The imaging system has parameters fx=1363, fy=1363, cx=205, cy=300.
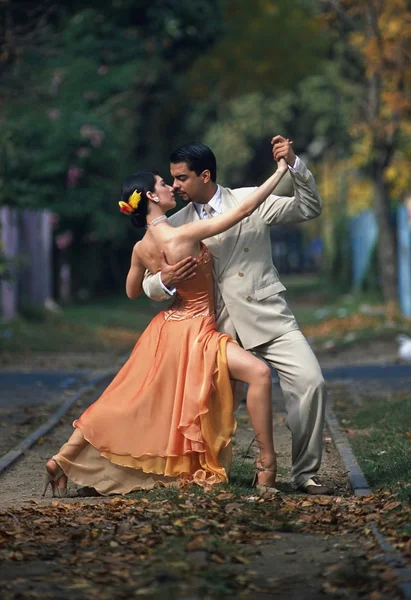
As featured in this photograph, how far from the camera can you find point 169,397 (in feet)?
25.6

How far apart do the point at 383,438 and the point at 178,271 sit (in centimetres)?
331

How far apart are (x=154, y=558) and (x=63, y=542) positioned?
0.66 m

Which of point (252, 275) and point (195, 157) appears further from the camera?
point (252, 275)

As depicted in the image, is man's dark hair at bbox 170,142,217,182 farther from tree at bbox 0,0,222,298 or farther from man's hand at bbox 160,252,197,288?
tree at bbox 0,0,222,298

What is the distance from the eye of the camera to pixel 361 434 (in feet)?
35.2

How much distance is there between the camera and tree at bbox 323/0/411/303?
24828mm

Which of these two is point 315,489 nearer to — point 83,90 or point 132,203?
point 132,203

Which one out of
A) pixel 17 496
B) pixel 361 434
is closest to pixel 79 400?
pixel 361 434

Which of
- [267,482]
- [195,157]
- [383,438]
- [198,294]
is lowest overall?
[383,438]

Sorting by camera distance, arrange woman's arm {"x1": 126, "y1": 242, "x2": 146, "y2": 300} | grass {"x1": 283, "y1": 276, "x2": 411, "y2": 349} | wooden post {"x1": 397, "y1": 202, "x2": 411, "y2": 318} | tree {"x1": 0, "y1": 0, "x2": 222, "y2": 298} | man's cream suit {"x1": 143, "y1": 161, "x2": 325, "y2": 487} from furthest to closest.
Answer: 1. wooden post {"x1": 397, "y1": 202, "x2": 411, "y2": 318}
2. grass {"x1": 283, "y1": 276, "x2": 411, "y2": 349}
3. tree {"x1": 0, "y1": 0, "x2": 222, "y2": 298}
4. woman's arm {"x1": 126, "y1": 242, "x2": 146, "y2": 300}
5. man's cream suit {"x1": 143, "y1": 161, "x2": 325, "y2": 487}

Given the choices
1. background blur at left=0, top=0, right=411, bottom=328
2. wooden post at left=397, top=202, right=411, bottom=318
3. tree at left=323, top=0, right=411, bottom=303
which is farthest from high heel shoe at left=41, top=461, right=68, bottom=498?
tree at left=323, top=0, right=411, bottom=303

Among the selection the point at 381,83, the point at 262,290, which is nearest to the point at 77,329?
the point at 381,83

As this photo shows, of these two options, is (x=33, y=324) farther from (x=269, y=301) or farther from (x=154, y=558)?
(x=154, y=558)

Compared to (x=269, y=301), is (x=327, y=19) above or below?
above
